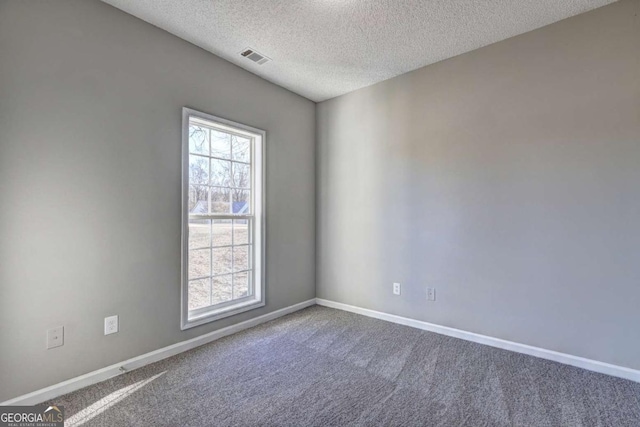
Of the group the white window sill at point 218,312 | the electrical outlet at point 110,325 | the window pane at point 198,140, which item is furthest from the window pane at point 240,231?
the electrical outlet at point 110,325

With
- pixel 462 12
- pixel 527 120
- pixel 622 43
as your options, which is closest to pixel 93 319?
pixel 462 12

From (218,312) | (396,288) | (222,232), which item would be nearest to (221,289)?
(218,312)

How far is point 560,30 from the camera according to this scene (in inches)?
92.5

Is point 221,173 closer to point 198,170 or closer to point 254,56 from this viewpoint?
point 198,170

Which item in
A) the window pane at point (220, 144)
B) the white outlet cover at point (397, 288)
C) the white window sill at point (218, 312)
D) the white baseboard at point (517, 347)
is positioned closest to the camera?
the white baseboard at point (517, 347)

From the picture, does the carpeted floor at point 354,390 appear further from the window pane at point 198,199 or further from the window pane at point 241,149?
the window pane at point 241,149

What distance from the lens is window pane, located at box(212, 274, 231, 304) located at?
291 cm

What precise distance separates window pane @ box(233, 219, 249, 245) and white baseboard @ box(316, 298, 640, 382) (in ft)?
4.94

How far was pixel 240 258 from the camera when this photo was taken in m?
3.16

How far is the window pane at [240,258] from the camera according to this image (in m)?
3.10

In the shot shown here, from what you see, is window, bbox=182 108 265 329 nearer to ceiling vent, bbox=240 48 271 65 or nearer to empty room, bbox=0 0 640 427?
empty room, bbox=0 0 640 427

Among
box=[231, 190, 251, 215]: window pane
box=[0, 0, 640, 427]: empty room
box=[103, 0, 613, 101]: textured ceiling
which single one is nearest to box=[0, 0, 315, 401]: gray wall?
box=[0, 0, 640, 427]: empty room

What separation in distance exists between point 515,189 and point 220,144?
8.84 feet

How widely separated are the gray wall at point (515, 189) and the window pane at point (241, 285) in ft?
4.06
